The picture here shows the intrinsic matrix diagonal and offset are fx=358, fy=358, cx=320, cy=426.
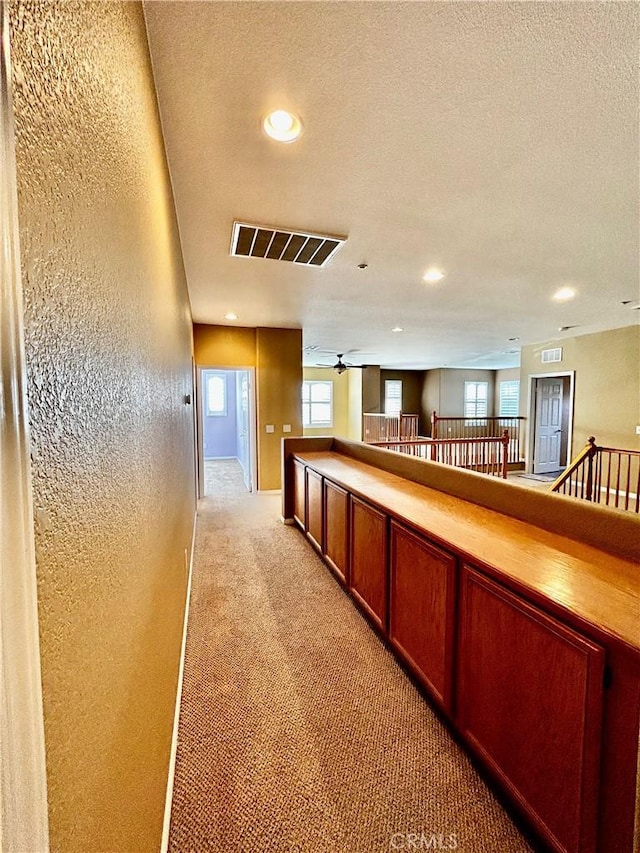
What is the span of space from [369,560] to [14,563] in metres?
2.14

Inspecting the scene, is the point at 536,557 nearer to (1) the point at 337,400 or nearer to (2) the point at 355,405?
(2) the point at 355,405

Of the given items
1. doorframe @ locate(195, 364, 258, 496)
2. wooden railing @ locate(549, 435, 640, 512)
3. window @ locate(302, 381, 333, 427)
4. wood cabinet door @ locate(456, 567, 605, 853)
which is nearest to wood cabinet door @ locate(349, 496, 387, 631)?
wood cabinet door @ locate(456, 567, 605, 853)

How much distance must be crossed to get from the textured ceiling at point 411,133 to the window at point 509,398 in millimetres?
9474

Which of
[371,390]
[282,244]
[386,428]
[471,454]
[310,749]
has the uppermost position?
[282,244]

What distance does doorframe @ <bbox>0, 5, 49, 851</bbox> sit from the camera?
31 centimetres

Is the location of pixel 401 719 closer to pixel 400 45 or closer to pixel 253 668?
pixel 253 668

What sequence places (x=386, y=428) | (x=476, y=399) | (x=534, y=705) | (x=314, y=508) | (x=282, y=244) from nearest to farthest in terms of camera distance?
(x=534, y=705)
(x=282, y=244)
(x=314, y=508)
(x=386, y=428)
(x=476, y=399)

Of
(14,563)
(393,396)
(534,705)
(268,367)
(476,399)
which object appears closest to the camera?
(14,563)

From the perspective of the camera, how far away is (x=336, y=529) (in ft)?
9.37

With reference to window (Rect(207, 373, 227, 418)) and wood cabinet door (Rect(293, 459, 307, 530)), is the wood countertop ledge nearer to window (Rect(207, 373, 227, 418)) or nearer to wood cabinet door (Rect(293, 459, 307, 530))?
wood cabinet door (Rect(293, 459, 307, 530))

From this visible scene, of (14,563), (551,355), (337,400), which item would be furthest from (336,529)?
(337,400)

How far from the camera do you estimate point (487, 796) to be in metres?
1.31

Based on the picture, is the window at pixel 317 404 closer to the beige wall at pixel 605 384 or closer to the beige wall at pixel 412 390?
the beige wall at pixel 412 390

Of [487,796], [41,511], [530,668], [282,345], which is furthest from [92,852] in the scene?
[282,345]
